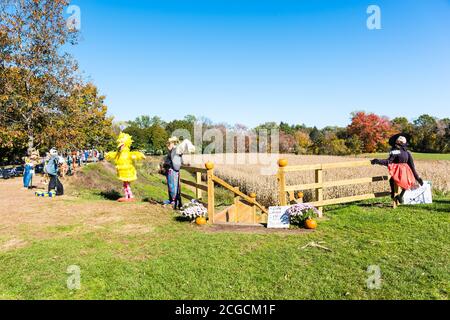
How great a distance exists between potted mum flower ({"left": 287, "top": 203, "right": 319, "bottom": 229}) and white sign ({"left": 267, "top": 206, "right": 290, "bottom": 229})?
126 millimetres

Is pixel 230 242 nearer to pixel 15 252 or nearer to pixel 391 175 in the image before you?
pixel 15 252

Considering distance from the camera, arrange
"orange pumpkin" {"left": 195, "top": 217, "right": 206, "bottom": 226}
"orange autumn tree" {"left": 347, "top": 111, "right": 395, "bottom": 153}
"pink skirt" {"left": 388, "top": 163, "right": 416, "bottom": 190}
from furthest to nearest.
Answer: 1. "orange autumn tree" {"left": 347, "top": 111, "right": 395, "bottom": 153}
2. "pink skirt" {"left": 388, "top": 163, "right": 416, "bottom": 190}
3. "orange pumpkin" {"left": 195, "top": 217, "right": 206, "bottom": 226}

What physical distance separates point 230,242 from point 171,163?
4.20 meters

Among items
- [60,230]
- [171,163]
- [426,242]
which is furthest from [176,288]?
[171,163]

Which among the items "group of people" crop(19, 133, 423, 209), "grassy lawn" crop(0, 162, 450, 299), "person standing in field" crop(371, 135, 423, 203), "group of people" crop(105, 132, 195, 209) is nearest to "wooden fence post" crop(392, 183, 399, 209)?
"group of people" crop(19, 133, 423, 209)

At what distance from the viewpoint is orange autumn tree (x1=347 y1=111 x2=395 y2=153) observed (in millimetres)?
62719

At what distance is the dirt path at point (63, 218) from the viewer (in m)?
7.18

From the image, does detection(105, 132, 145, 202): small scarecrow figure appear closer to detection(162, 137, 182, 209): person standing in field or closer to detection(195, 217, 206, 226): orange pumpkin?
detection(162, 137, 182, 209): person standing in field

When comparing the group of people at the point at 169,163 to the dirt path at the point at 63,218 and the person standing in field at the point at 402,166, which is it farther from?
the person standing in field at the point at 402,166

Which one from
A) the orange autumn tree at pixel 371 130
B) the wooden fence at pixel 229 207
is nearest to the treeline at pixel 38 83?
the wooden fence at pixel 229 207

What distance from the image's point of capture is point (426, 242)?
6.21 meters

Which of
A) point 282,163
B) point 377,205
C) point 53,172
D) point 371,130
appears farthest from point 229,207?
point 371,130

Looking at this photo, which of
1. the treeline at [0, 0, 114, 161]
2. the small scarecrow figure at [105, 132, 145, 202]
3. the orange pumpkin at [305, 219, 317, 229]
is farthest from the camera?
the treeline at [0, 0, 114, 161]

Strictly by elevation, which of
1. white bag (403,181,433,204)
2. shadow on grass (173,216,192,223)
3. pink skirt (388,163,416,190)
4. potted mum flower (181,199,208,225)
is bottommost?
shadow on grass (173,216,192,223)
